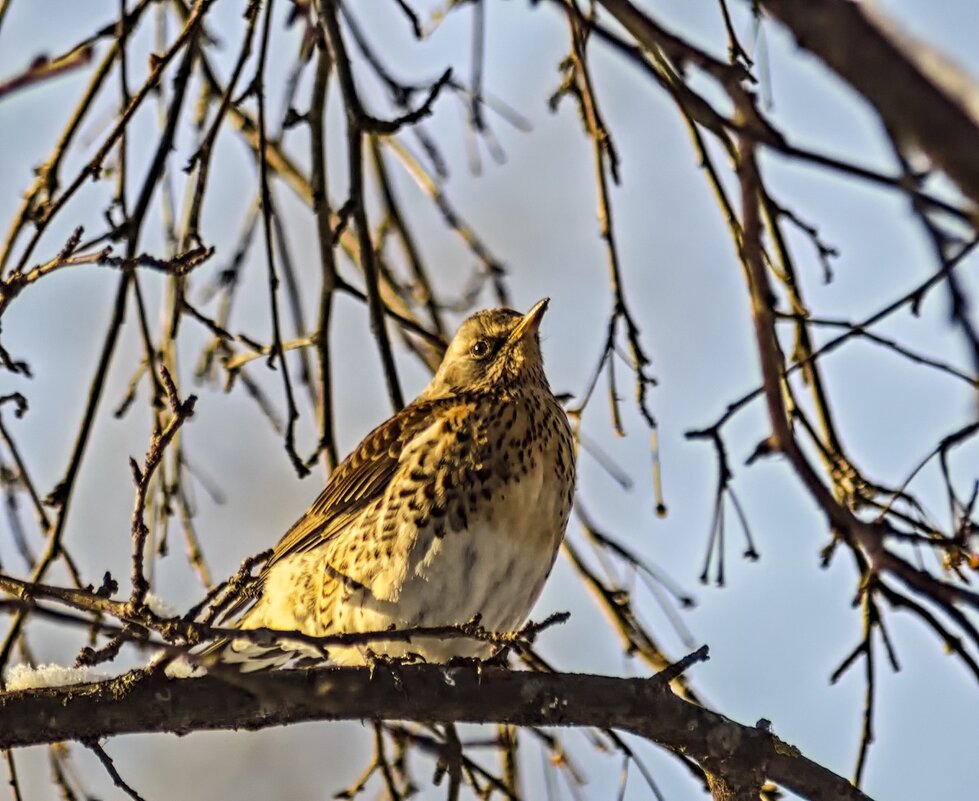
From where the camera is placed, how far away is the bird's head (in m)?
5.20

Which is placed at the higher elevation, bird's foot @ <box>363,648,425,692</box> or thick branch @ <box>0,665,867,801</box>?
bird's foot @ <box>363,648,425,692</box>

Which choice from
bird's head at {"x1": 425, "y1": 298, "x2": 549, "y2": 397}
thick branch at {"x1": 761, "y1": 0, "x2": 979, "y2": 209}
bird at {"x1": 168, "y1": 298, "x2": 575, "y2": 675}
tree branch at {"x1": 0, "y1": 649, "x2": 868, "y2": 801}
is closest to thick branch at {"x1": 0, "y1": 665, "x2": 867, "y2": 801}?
tree branch at {"x1": 0, "y1": 649, "x2": 868, "y2": 801}

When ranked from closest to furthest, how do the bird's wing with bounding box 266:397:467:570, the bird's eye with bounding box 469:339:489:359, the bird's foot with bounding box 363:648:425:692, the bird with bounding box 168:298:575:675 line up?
1. the bird's foot with bounding box 363:648:425:692
2. the bird with bounding box 168:298:575:675
3. the bird's wing with bounding box 266:397:467:570
4. the bird's eye with bounding box 469:339:489:359

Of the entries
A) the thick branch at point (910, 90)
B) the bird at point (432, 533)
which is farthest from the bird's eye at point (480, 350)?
the thick branch at point (910, 90)

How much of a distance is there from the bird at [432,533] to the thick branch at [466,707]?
0.73m

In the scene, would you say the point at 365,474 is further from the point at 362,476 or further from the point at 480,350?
the point at 480,350

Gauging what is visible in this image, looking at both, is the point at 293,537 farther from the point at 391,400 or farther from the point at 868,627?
the point at 868,627

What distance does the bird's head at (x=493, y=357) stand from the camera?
17.1ft

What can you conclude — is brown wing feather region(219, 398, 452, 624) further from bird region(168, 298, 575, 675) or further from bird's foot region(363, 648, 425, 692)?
bird's foot region(363, 648, 425, 692)

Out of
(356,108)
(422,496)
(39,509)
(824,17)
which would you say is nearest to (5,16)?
(356,108)

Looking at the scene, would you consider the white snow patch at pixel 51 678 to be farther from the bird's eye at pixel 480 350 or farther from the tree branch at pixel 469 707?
the bird's eye at pixel 480 350

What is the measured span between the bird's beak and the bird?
0.26 m

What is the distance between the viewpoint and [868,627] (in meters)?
3.54

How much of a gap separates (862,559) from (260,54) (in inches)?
91.5
